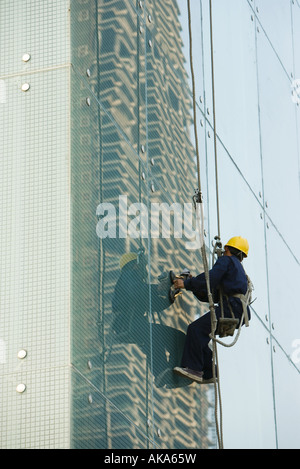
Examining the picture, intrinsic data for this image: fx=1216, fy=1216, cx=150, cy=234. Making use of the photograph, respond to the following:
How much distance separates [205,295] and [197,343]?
0.47 meters

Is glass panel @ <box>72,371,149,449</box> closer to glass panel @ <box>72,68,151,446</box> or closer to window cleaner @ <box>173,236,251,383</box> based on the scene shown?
glass panel @ <box>72,68,151,446</box>

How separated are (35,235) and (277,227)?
23.8 feet

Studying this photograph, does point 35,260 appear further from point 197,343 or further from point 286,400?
point 286,400

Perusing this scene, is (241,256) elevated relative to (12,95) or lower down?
lower down

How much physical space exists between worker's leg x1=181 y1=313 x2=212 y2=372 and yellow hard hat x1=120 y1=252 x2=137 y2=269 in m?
1.16

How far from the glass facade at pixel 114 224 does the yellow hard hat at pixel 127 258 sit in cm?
2

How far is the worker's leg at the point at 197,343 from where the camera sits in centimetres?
1177

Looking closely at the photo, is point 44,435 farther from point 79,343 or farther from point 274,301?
point 274,301

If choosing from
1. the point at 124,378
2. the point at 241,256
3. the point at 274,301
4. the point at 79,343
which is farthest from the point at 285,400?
the point at 79,343

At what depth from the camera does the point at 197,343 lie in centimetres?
1177

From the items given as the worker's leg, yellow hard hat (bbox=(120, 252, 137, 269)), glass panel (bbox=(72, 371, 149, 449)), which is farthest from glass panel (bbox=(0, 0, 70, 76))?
the worker's leg

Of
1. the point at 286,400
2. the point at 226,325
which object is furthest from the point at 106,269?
the point at 286,400

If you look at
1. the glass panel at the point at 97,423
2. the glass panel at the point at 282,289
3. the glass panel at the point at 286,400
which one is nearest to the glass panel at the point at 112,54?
the glass panel at the point at 97,423

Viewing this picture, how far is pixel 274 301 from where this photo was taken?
1596 cm
